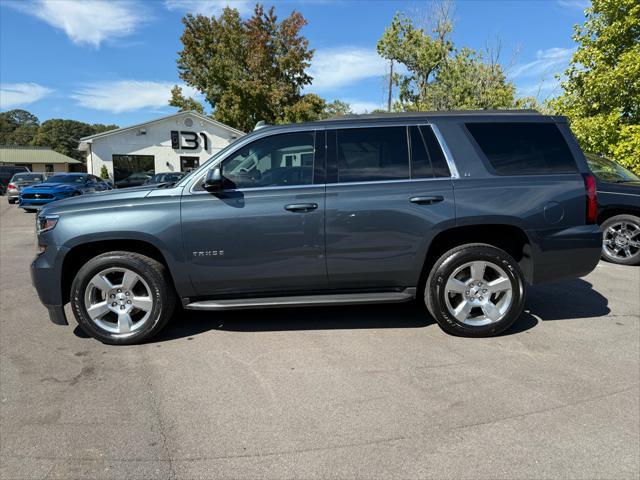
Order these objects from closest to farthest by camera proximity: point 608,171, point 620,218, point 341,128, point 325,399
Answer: point 325,399
point 341,128
point 620,218
point 608,171

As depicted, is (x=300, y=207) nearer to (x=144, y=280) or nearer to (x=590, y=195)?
(x=144, y=280)

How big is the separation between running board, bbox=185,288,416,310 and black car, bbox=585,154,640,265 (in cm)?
490

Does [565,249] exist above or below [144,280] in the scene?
above

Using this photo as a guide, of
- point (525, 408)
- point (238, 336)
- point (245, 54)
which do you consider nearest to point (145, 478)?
point (238, 336)

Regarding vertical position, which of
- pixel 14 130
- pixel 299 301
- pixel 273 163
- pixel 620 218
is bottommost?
pixel 299 301

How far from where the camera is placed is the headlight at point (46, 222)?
12.6 feet

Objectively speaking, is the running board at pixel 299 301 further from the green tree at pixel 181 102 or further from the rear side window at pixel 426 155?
the green tree at pixel 181 102

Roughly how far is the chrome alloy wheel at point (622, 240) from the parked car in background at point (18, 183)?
23.2m

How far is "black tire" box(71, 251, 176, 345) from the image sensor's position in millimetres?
3822

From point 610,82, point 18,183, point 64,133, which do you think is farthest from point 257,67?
point 64,133

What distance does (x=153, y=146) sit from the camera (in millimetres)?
27609

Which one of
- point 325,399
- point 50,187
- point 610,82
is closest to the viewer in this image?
point 325,399

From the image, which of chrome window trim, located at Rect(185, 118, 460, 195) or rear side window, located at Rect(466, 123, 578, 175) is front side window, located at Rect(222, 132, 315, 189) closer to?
chrome window trim, located at Rect(185, 118, 460, 195)

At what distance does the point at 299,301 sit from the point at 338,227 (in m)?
0.76
